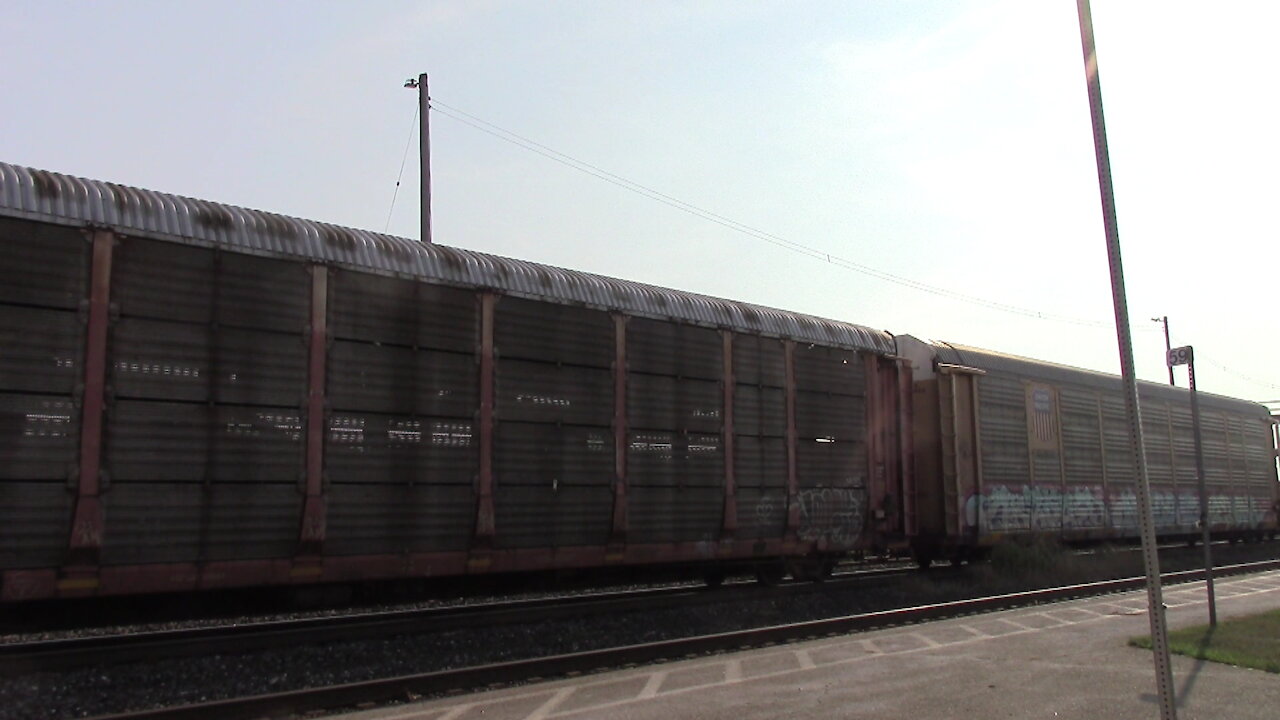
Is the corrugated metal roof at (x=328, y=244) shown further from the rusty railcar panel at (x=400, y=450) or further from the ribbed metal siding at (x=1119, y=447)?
the ribbed metal siding at (x=1119, y=447)

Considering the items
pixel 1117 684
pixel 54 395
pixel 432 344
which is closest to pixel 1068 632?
pixel 1117 684

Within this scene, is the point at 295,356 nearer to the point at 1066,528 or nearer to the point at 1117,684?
the point at 1117,684

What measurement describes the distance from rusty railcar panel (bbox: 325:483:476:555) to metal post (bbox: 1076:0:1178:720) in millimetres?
7196

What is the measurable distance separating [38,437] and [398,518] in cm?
330

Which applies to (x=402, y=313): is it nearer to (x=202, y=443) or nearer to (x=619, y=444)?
(x=202, y=443)

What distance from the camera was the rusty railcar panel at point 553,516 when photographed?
413 inches

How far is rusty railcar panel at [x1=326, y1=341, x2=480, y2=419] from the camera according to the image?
9.40m

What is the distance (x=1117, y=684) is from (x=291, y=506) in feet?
24.5

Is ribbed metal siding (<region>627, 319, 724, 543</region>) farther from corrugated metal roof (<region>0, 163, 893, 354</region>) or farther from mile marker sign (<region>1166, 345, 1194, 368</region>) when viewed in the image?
mile marker sign (<region>1166, 345, 1194, 368</region>)

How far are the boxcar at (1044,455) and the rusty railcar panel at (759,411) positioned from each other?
3.87m

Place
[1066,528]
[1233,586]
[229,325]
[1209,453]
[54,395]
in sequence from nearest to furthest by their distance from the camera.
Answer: [54,395]
[229,325]
[1233,586]
[1066,528]
[1209,453]

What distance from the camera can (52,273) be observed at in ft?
25.3

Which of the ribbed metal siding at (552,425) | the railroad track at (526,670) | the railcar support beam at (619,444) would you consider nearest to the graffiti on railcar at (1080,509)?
the railroad track at (526,670)

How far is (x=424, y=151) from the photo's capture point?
68.8 feet
